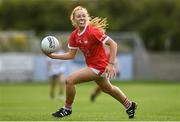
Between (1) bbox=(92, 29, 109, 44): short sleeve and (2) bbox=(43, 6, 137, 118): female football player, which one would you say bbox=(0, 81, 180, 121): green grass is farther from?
(1) bbox=(92, 29, 109, 44): short sleeve

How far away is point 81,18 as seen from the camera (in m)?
13.1

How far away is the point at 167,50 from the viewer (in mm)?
55062

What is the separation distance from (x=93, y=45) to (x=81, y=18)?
0.58 meters

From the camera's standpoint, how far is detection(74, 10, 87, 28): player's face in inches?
513

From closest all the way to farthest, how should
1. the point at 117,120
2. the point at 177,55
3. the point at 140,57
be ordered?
the point at 117,120
the point at 140,57
the point at 177,55

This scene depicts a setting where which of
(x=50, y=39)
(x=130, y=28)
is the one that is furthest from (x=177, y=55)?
(x=50, y=39)

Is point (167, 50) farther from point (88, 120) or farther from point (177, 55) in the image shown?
point (88, 120)

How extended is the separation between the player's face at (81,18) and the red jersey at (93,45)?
11 centimetres

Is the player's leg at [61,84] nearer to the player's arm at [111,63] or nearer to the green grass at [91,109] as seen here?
the green grass at [91,109]

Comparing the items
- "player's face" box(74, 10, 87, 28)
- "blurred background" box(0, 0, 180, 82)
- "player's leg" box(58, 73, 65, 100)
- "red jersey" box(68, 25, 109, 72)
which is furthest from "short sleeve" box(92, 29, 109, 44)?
"blurred background" box(0, 0, 180, 82)

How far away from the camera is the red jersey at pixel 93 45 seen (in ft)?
42.4

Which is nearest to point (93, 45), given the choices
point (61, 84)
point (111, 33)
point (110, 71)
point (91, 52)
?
point (91, 52)

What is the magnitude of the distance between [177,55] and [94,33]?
37567 millimetres

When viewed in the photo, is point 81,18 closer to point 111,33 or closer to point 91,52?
point 91,52
